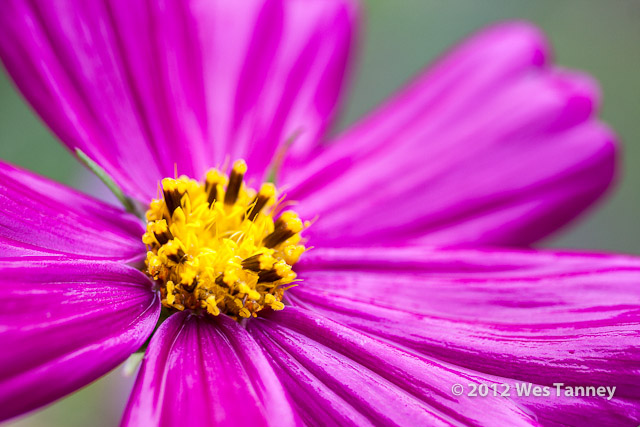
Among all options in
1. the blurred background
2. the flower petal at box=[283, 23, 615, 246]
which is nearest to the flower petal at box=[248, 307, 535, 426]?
the flower petal at box=[283, 23, 615, 246]

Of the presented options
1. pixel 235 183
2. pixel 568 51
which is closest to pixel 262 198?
pixel 235 183

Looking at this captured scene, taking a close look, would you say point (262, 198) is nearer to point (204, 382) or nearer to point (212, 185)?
point (212, 185)

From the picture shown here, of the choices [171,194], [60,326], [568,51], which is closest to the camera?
[60,326]

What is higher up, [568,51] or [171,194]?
[568,51]

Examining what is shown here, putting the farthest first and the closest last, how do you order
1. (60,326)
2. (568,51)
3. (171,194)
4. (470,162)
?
1. (568,51)
2. (470,162)
3. (171,194)
4. (60,326)

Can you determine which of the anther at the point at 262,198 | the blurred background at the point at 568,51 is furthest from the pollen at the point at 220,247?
the blurred background at the point at 568,51

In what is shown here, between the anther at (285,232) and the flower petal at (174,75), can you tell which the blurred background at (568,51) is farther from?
the anther at (285,232)
